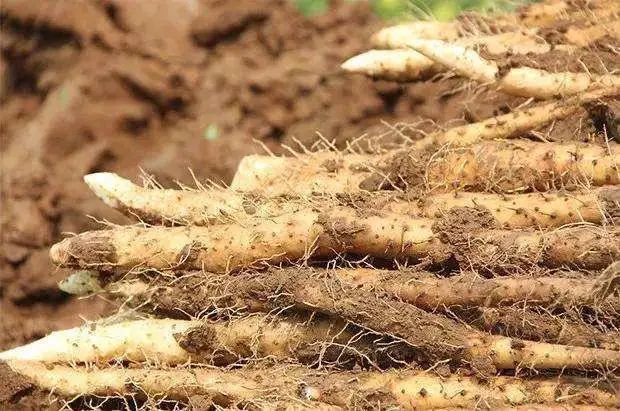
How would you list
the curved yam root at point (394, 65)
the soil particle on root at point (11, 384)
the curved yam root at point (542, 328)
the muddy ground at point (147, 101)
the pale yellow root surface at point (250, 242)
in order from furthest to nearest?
the muddy ground at point (147, 101)
the curved yam root at point (394, 65)
the soil particle on root at point (11, 384)
the pale yellow root surface at point (250, 242)
the curved yam root at point (542, 328)

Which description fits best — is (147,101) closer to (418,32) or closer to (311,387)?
(418,32)

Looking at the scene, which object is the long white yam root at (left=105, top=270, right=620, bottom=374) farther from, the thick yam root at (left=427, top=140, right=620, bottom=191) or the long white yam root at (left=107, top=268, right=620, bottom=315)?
the thick yam root at (left=427, top=140, right=620, bottom=191)

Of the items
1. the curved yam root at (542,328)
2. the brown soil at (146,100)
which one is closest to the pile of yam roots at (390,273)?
the curved yam root at (542,328)

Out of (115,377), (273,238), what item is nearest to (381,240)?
(273,238)

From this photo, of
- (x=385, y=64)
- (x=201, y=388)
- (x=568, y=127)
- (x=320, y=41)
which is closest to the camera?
(x=201, y=388)

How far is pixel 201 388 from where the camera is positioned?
1.68 metres

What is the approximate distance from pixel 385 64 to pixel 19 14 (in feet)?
5.77

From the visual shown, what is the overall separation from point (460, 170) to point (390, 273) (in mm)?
296

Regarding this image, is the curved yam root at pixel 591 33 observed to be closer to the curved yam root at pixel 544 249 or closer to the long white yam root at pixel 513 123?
the long white yam root at pixel 513 123

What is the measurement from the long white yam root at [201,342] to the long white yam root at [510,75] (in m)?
0.66

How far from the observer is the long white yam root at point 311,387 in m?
1.50

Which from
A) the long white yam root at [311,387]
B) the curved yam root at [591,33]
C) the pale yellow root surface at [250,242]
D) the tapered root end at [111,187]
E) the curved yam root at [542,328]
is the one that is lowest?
the long white yam root at [311,387]

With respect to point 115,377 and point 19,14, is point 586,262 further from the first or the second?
point 19,14

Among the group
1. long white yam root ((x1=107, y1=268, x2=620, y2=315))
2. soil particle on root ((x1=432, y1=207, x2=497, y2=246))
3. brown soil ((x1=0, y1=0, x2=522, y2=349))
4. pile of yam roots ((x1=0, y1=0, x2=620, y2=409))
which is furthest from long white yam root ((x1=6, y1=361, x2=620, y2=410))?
brown soil ((x1=0, y1=0, x2=522, y2=349))
